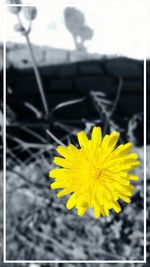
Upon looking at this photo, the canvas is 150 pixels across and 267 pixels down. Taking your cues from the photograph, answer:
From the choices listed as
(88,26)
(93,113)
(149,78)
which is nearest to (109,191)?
(88,26)

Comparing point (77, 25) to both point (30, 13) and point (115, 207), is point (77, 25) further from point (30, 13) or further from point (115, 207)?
point (115, 207)

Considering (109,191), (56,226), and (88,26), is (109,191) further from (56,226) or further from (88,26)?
(56,226)

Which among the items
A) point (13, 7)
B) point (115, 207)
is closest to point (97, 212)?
point (115, 207)

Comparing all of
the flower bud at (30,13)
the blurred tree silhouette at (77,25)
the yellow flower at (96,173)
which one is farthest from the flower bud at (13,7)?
the yellow flower at (96,173)

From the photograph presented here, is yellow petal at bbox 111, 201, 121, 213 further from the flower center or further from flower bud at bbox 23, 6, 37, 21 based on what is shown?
flower bud at bbox 23, 6, 37, 21

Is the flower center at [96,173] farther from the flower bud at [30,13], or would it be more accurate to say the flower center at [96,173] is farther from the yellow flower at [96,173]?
the flower bud at [30,13]

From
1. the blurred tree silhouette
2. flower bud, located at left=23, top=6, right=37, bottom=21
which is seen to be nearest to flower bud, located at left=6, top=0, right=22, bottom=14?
flower bud, located at left=23, top=6, right=37, bottom=21
